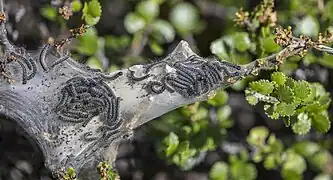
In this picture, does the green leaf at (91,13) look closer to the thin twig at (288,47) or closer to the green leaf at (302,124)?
the thin twig at (288,47)

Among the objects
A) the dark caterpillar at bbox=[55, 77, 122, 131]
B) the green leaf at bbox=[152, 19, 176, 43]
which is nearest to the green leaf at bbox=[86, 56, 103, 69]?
the green leaf at bbox=[152, 19, 176, 43]

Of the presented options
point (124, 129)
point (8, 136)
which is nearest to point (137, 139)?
point (8, 136)

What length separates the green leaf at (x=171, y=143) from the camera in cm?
192

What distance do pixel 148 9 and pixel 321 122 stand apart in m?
0.75

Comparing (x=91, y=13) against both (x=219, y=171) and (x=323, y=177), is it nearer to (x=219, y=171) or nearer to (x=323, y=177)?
(x=219, y=171)

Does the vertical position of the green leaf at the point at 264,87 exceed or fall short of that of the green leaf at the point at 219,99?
it exceeds it

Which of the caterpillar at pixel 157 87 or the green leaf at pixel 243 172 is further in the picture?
the green leaf at pixel 243 172

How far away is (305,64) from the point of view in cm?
210

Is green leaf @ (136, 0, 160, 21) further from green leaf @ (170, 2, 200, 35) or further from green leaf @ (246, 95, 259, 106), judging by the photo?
green leaf @ (246, 95, 259, 106)

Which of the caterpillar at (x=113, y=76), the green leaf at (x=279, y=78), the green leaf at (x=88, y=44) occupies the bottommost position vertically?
the green leaf at (x=279, y=78)

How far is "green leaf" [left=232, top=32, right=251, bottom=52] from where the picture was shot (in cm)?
194

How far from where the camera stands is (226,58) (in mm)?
1868

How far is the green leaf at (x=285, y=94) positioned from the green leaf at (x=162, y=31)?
0.73 meters

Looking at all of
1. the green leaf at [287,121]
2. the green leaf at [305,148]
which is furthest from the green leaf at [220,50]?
the green leaf at [305,148]
